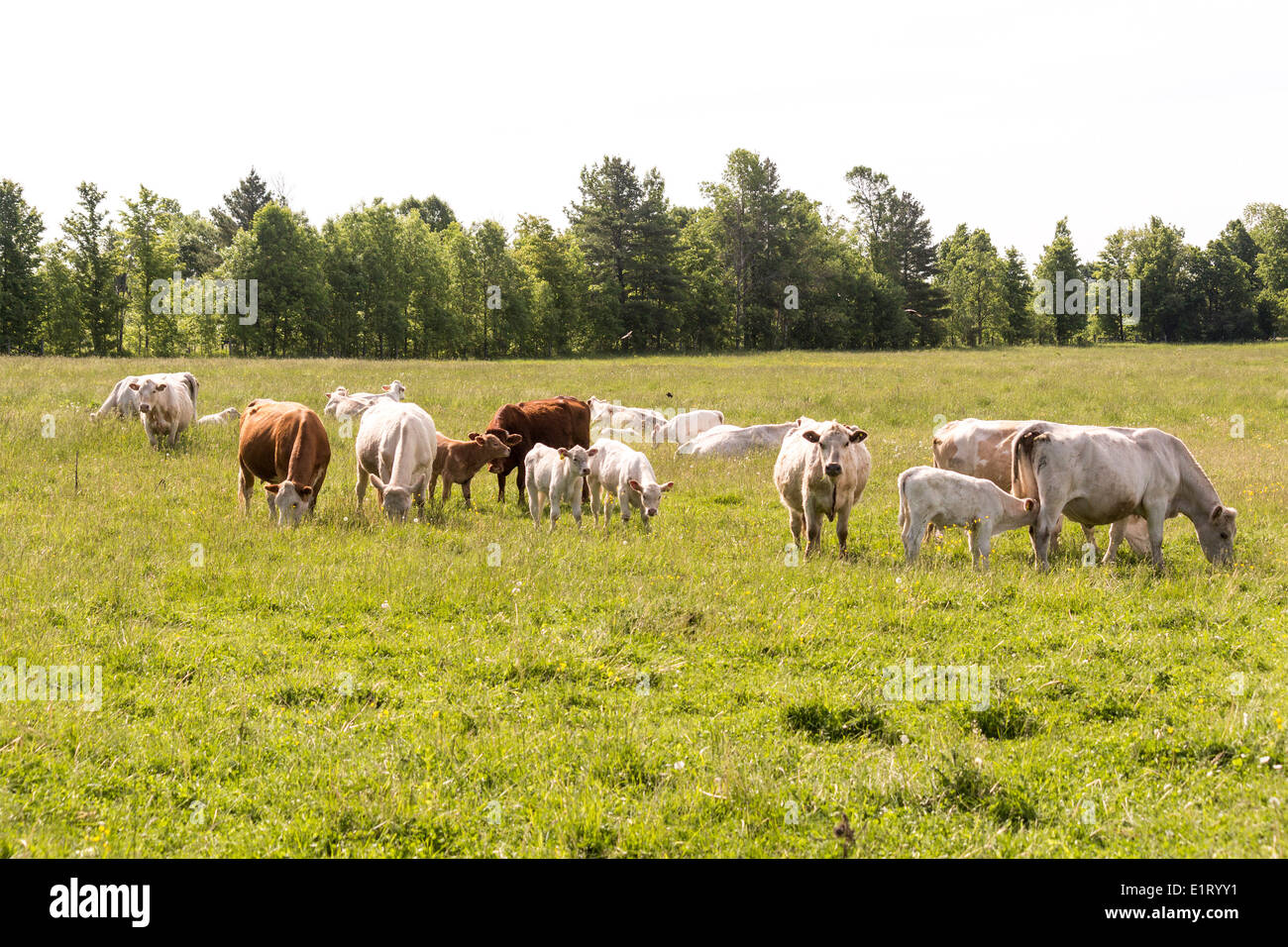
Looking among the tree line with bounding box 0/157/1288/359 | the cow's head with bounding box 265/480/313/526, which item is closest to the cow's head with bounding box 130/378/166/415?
the cow's head with bounding box 265/480/313/526

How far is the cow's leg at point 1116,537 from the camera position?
11352 millimetres

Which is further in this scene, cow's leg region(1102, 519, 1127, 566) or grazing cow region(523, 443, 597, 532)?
grazing cow region(523, 443, 597, 532)

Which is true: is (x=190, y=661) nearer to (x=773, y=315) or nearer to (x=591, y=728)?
(x=591, y=728)

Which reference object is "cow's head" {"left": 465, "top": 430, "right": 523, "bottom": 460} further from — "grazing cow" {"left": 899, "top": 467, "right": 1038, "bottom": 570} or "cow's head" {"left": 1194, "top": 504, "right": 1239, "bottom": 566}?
"cow's head" {"left": 1194, "top": 504, "right": 1239, "bottom": 566}

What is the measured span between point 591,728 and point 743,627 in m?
2.52

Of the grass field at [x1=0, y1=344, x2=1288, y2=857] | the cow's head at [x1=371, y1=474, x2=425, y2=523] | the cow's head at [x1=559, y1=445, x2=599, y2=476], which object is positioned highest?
the cow's head at [x1=559, y1=445, x2=599, y2=476]

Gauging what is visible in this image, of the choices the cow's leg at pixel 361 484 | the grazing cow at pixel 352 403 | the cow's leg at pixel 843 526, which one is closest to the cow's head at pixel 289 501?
the cow's leg at pixel 361 484

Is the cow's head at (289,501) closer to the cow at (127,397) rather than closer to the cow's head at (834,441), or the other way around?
the cow's head at (834,441)

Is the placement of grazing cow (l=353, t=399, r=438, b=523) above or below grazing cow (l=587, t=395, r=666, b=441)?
below

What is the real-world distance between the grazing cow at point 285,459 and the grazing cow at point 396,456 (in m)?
0.79

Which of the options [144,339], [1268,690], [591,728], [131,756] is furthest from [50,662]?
[144,339]

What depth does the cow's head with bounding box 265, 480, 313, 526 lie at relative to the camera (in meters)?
11.9

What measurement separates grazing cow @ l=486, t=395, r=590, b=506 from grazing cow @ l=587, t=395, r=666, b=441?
6391mm

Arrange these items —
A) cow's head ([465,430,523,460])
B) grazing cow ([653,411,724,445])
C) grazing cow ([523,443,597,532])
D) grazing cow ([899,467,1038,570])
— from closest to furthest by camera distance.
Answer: grazing cow ([899,467,1038,570])
grazing cow ([523,443,597,532])
cow's head ([465,430,523,460])
grazing cow ([653,411,724,445])
